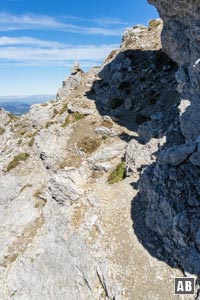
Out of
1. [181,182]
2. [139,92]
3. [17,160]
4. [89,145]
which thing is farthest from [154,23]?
[181,182]

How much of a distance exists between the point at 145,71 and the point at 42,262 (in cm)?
3100

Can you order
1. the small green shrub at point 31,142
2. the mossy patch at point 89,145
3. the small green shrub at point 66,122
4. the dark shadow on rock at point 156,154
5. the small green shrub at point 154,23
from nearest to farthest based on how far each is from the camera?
the dark shadow on rock at point 156,154 < the mossy patch at point 89,145 < the small green shrub at point 66,122 < the small green shrub at point 31,142 < the small green shrub at point 154,23

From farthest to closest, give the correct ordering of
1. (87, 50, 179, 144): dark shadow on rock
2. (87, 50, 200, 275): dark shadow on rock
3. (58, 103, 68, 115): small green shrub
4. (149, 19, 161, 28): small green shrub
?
(149, 19, 161, 28): small green shrub, (58, 103, 68, 115): small green shrub, (87, 50, 179, 144): dark shadow on rock, (87, 50, 200, 275): dark shadow on rock

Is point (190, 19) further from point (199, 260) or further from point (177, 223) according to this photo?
point (199, 260)

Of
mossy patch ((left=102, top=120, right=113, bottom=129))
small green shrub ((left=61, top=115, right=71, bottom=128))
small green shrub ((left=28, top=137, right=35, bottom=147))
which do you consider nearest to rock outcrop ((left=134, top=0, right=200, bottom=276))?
mossy patch ((left=102, top=120, right=113, bottom=129))

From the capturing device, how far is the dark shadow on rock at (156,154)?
19.8 metres

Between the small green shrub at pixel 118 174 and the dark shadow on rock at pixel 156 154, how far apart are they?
257 centimetres

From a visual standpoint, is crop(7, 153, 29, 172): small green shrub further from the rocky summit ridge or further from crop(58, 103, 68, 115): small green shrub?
crop(58, 103, 68, 115): small green shrub

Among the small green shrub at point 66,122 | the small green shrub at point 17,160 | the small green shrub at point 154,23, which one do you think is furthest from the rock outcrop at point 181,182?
the small green shrub at point 154,23

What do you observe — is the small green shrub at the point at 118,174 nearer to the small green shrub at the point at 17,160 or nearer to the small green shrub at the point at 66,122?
the small green shrub at the point at 66,122

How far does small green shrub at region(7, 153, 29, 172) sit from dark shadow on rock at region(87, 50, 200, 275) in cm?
1246

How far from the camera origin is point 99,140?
37.8 metres

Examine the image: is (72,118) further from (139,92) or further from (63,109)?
(139,92)

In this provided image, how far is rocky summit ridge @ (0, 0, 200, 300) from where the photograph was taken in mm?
20906
